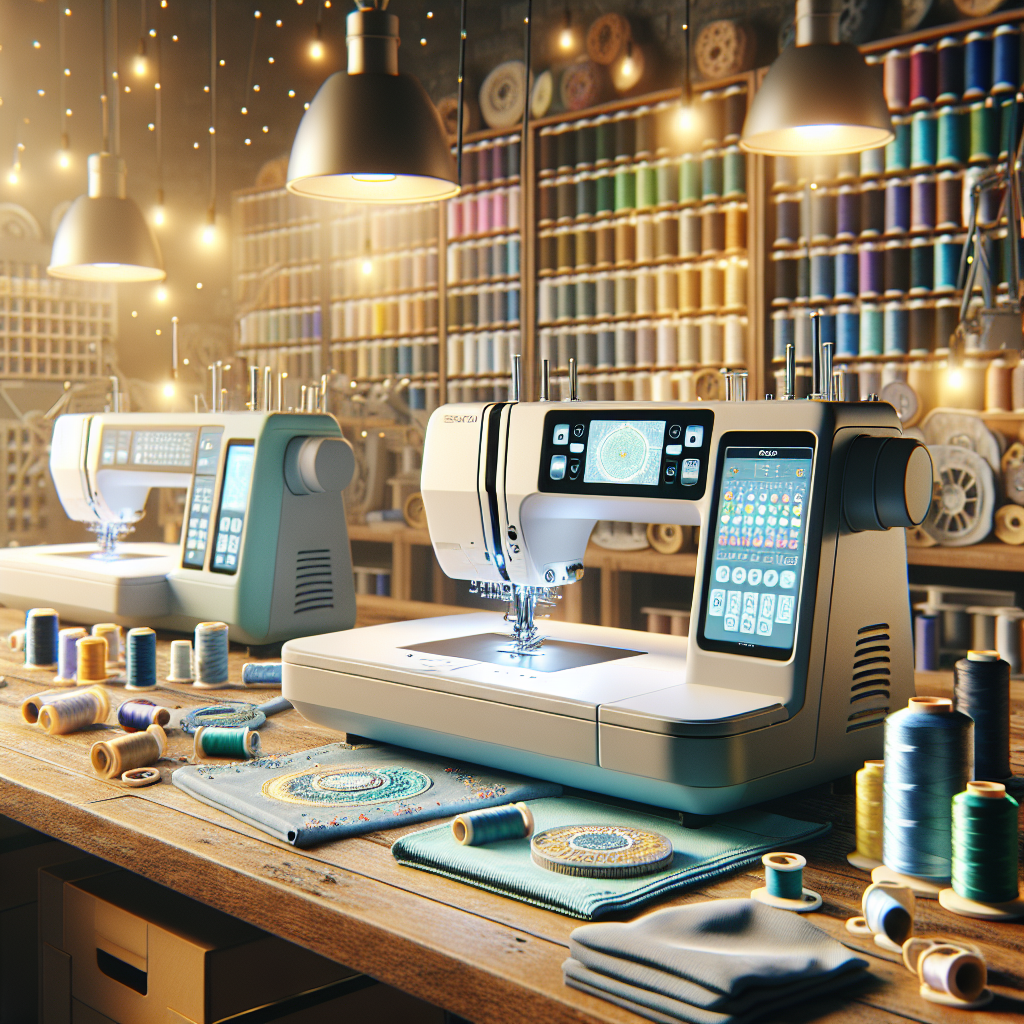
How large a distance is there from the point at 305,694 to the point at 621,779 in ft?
1.80

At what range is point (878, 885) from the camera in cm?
103

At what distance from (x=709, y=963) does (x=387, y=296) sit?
5.73 m

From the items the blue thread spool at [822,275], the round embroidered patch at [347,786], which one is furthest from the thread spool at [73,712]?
the blue thread spool at [822,275]

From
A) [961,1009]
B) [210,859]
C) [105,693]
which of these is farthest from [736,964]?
[105,693]

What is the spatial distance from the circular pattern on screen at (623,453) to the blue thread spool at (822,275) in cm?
336

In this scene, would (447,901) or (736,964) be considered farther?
(447,901)

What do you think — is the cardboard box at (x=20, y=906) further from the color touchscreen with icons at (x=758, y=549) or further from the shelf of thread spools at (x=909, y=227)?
the shelf of thread spools at (x=909, y=227)

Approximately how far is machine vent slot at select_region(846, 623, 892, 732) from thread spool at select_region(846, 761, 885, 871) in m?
0.24

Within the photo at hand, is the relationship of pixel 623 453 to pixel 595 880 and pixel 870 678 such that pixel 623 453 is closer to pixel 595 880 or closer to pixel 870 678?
pixel 870 678

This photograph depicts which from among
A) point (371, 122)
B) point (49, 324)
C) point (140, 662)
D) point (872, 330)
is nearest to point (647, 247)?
point (872, 330)

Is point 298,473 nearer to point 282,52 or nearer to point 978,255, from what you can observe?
point 978,255

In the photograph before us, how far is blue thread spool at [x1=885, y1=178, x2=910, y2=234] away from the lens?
449 centimetres

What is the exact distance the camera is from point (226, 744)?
1576mm

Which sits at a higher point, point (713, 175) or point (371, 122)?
point (713, 175)
